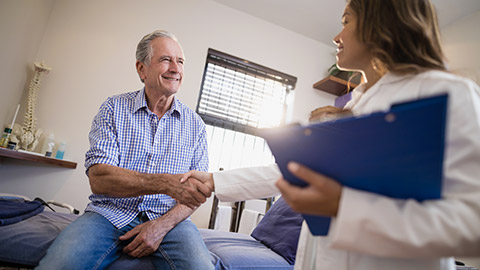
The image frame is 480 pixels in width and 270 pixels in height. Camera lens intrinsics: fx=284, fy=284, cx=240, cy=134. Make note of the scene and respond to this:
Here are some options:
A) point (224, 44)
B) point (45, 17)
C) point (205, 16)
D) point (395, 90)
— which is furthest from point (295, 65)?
point (395, 90)

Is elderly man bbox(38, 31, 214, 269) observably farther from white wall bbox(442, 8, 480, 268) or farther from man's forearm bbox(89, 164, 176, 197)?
white wall bbox(442, 8, 480, 268)

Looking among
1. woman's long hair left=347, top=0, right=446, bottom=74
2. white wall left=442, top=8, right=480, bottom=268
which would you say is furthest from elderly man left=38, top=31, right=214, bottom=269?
white wall left=442, top=8, right=480, bottom=268

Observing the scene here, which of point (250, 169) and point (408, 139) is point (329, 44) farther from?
point (408, 139)

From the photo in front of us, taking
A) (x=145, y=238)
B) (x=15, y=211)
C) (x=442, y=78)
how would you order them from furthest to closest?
1. (x=15, y=211)
2. (x=145, y=238)
3. (x=442, y=78)

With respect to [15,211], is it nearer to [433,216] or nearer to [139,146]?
[139,146]

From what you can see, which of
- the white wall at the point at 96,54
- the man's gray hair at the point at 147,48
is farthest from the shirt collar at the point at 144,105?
the white wall at the point at 96,54

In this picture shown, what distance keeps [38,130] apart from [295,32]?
120 inches

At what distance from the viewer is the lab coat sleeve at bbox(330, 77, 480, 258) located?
1.54 feet

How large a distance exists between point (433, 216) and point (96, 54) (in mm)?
3077

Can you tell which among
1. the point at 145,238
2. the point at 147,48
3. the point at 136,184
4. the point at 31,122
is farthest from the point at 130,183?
the point at 31,122

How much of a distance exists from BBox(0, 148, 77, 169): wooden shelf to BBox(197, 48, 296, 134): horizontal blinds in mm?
1341

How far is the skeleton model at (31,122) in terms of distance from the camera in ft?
7.89

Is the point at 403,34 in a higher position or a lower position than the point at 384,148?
higher

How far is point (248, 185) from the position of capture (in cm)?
100
